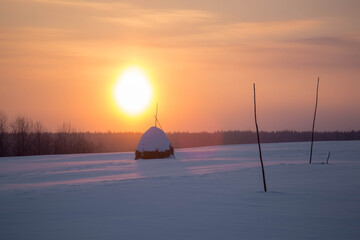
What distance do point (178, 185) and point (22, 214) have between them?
5.99 m

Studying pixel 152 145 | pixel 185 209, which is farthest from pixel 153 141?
pixel 185 209

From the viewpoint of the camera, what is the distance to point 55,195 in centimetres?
1252

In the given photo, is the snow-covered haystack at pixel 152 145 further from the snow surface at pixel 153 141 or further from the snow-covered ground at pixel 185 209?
the snow-covered ground at pixel 185 209

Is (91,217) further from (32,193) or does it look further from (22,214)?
(32,193)

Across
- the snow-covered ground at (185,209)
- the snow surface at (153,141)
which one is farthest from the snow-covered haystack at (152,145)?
the snow-covered ground at (185,209)

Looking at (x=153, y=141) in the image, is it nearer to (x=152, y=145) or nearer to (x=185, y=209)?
(x=152, y=145)

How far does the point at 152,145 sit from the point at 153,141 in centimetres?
31

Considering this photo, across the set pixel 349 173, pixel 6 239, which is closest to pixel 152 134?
pixel 349 173

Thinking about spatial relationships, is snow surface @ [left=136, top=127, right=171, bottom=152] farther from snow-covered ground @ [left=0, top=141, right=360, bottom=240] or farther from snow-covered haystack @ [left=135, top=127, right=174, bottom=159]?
snow-covered ground @ [left=0, top=141, right=360, bottom=240]

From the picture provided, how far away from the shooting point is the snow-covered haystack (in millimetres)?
30109

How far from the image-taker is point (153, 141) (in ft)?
99.2

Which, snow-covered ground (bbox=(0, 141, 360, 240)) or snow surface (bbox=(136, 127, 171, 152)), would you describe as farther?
snow surface (bbox=(136, 127, 171, 152))

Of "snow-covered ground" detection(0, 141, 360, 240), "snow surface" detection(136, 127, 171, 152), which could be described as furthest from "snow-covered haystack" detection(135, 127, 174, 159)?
"snow-covered ground" detection(0, 141, 360, 240)

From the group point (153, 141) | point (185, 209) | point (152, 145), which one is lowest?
point (185, 209)
